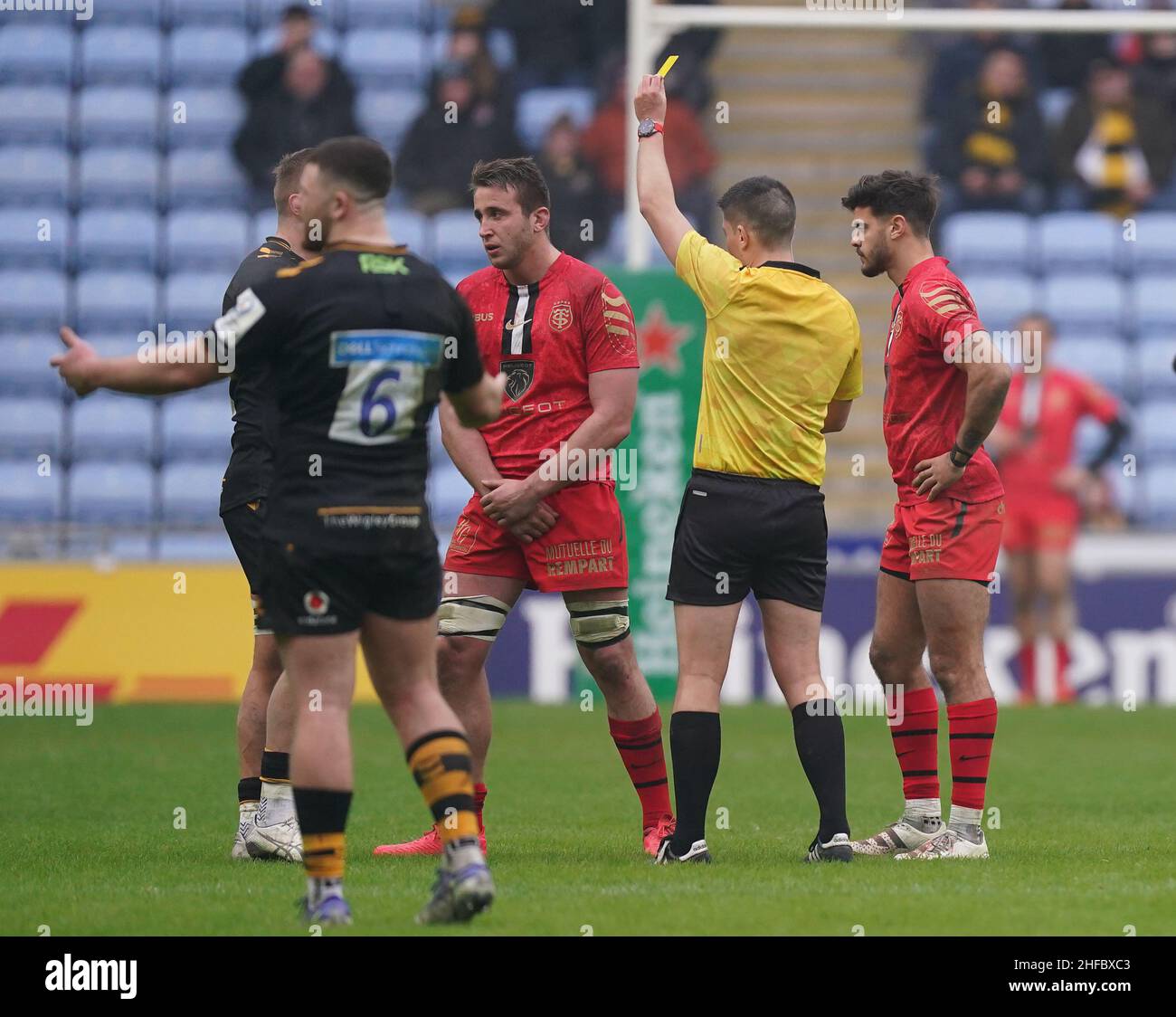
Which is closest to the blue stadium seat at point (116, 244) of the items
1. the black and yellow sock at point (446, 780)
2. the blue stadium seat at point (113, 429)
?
the blue stadium seat at point (113, 429)

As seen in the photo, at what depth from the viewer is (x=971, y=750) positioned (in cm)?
637

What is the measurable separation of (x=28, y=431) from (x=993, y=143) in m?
8.77

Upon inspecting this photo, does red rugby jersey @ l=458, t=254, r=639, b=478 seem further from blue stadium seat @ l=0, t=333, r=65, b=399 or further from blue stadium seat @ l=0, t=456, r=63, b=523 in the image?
blue stadium seat @ l=0, t=333, r=65, b=399

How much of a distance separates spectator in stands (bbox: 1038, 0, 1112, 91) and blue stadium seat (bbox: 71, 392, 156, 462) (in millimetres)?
9036

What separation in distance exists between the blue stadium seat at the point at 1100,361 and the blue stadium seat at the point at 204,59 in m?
7.98

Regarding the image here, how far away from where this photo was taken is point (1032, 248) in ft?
55.2

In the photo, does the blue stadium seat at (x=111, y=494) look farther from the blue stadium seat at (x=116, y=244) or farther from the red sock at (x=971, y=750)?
the red sock at (x=971, y=750)

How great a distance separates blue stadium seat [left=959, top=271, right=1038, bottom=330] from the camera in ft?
52.9

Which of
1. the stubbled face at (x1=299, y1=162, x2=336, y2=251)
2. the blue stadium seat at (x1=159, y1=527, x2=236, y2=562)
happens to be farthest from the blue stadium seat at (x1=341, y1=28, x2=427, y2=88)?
the stubbled face at (x1=299, y1=162, x2=336, y2=251)

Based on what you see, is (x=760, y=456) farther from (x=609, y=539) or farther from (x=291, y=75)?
(x=291, y=75)

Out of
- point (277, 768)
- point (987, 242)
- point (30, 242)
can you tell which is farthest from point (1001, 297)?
point (277, 768)

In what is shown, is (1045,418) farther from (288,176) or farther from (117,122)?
(117,122)

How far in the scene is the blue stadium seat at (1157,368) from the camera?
1614cm

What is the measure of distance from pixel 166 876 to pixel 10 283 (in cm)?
1126
